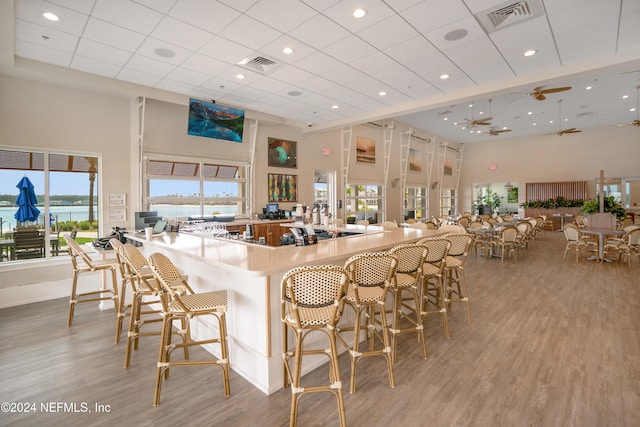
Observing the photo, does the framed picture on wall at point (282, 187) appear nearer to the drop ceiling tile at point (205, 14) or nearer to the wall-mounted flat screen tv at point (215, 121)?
the wall-mounted flat screen tv at point (215, 121)

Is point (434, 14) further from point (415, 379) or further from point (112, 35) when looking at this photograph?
point (112, 35)

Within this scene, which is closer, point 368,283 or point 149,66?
point 368,283

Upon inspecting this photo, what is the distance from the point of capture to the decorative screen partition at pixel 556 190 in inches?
584

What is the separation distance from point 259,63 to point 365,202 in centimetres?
782

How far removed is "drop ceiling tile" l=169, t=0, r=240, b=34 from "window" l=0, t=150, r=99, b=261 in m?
3.88

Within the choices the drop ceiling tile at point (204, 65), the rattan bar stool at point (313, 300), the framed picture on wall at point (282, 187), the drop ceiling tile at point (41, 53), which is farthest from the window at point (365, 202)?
the rattan bar stool at point (313, 300)

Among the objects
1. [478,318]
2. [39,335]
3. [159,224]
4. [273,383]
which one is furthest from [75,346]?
[478,318]

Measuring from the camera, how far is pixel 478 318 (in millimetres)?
4055

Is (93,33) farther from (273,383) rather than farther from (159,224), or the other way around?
(273,383)

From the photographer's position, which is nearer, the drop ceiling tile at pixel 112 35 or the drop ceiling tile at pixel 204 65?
the drop ceiling tile at pixel 112 35

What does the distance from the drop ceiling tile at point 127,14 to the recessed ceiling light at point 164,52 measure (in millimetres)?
523

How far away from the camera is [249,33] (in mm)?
4117

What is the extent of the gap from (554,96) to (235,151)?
10366 mm

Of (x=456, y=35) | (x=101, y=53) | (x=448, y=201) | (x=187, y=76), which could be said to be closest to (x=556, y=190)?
(x=448, y=201)
